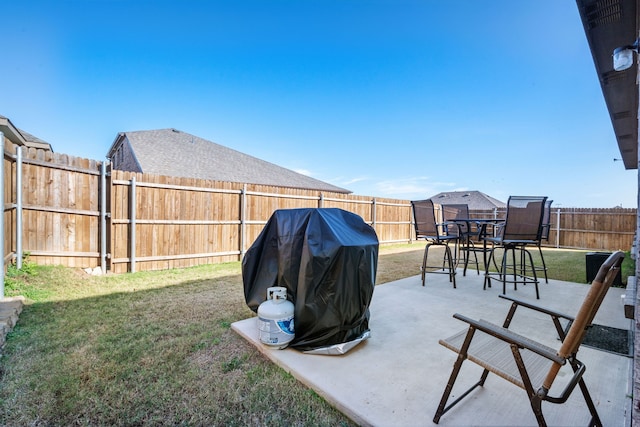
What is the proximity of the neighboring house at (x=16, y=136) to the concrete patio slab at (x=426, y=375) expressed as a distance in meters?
7.97

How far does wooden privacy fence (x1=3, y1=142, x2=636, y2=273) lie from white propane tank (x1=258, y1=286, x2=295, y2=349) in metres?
3.60

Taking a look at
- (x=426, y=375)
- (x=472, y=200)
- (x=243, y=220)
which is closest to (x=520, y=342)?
(x=426, y=375)

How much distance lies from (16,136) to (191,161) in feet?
16.7

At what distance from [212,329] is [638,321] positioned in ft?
9.06

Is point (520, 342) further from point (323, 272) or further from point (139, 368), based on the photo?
point (139, 368)

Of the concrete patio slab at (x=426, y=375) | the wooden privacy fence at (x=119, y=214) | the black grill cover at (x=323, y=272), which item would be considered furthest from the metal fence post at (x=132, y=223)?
the black grill cover at (x=323, y=272)

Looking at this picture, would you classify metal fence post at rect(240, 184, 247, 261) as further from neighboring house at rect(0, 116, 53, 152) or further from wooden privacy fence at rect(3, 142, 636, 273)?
neighboring house at rect(0, 116, 53, 152)

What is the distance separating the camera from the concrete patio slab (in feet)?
4.64

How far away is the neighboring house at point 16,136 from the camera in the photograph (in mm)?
6277

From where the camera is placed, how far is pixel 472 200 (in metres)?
18.8

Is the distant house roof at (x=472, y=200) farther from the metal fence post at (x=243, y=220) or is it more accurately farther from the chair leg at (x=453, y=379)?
the chair leg at (x=453, y=379)

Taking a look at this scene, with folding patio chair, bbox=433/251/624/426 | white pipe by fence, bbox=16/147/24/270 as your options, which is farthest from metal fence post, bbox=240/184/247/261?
→ folding patio chair, bbox=433/251/624/426

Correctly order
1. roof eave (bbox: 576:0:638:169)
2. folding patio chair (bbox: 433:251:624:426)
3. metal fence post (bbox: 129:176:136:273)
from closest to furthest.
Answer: folding patio chair (bbox: 433:251:624:426)
roof eave (bbox: 576:0:638:169)
metal fence post (bbox: 129:176:136:273)

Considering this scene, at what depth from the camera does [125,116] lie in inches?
490
